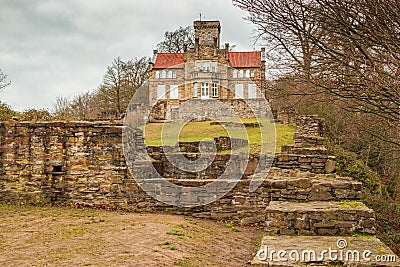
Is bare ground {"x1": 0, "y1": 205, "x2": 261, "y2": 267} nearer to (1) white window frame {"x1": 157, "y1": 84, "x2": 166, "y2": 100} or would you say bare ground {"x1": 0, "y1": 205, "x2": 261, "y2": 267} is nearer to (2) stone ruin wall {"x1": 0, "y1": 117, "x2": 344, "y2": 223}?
(2) stone ruin wall {"x1": 0, "y1": 117, "x2": 344, "y2": 223}

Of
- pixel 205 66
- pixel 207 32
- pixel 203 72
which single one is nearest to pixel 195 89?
pixel 203 72

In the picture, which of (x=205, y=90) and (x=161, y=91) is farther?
(x=161, y=91)

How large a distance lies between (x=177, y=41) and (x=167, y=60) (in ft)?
10.2

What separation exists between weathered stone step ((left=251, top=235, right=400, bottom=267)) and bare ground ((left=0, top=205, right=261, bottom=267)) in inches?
46.0

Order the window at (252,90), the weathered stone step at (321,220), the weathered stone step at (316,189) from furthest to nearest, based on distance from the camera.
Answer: the window at (252,90) < the weathered stone step at (316,189) < the weathered stone step at (321,220)

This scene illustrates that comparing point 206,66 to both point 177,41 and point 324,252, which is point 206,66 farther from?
point 324,252

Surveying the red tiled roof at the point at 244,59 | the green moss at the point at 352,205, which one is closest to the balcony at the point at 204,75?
the red tiled roof at the point at 244,59

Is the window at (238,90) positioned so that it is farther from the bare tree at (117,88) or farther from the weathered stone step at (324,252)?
the weathered stone step at (324,252)

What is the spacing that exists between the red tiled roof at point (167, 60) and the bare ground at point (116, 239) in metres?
47.7

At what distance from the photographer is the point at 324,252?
6.16 meters

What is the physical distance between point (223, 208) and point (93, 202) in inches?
136

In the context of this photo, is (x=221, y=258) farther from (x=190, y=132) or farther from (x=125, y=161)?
(x=190, y=132)

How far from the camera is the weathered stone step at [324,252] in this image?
5.78m

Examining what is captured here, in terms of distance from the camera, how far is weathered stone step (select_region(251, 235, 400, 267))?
228 inches
